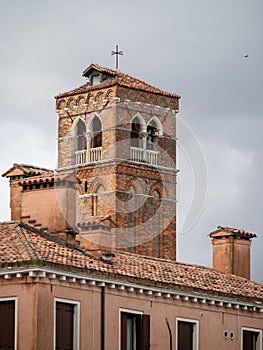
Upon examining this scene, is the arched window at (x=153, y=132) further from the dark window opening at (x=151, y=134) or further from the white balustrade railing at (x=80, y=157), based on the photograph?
the white balustrade railing at (x=80, y=157)

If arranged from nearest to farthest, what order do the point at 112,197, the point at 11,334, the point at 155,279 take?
the point at 11,334 < the point at 155,279 < the point at 112,197

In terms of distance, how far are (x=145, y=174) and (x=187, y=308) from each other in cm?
4367

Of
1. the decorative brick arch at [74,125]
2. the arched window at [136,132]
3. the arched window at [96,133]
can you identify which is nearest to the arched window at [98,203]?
the arched window at [96,133]

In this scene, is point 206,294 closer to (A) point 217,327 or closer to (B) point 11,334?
(A) point 217,327

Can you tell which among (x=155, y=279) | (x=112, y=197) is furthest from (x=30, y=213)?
(x=112, y=197)

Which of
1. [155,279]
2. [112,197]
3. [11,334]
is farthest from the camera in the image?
[112,197]

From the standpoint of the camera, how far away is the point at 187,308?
119 feet

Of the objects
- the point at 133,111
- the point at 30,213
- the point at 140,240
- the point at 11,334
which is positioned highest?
the point at 133,111

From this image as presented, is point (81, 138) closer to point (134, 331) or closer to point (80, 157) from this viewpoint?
point (80, 157)

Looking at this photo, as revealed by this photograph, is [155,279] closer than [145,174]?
Yes

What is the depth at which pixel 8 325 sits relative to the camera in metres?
32.4

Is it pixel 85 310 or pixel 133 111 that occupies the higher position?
pixel 133 111

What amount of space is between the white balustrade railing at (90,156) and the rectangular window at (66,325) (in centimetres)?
4682

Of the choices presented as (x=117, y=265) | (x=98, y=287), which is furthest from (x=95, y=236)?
(x=98, y=287)
